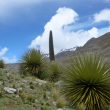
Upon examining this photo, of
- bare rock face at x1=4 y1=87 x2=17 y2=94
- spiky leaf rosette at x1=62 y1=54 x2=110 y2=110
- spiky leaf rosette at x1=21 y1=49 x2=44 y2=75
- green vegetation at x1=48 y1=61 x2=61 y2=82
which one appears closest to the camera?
spiky leaf rosette at x1=62 y1=54 x2=110 y2=110

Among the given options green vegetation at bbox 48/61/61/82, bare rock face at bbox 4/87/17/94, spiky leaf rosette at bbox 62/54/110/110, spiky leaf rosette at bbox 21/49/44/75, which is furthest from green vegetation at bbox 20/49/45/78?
spiky leaf rosette at bbox 62/54/110/110

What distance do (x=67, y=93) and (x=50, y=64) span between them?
11.9 m

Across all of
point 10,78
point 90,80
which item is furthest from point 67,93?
point 10,78

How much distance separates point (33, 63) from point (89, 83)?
11.1 meters

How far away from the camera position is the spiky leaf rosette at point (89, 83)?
1366cm

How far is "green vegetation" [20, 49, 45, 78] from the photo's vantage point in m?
24.8

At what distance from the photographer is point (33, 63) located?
24891 mm

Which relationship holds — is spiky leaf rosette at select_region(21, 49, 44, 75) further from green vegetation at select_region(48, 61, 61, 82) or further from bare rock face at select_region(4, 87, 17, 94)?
bare rock face at select_region(4, 87, 17, 94)

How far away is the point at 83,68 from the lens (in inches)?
553

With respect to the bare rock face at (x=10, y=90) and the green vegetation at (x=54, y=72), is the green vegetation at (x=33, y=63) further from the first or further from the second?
the bare rock face at (x=10, y=90)

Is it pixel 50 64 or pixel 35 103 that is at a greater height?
pixel 50 64

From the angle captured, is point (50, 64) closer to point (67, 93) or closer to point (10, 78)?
point (10, 78)

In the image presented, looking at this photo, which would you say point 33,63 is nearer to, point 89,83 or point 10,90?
point 10,90

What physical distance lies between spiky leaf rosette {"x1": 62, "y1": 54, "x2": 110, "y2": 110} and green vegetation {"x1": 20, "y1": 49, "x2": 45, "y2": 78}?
34.6 feet
